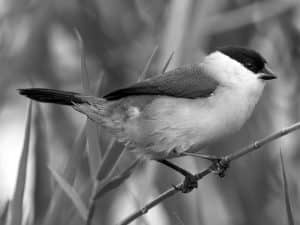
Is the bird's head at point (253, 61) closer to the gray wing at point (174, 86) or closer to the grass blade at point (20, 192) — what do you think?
the gray wing at point (174, 86)

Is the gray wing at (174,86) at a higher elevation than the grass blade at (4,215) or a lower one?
higher

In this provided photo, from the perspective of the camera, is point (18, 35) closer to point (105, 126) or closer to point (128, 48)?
point (128, 48)

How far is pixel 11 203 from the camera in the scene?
2.07m

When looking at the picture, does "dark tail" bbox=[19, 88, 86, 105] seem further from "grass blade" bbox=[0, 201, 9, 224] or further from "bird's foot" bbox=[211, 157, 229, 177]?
"bird's foot" bbox=[211, 157, 229, 177]

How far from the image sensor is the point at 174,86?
2.44m

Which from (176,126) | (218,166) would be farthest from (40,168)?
(218,166)

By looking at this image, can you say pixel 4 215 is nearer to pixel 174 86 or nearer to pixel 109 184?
pixel 109 184

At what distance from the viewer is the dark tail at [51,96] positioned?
2381 millimetres

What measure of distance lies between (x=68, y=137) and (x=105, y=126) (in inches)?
40.4

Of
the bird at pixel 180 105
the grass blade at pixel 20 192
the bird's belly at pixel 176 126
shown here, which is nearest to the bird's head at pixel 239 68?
the bird at pixel 180 105

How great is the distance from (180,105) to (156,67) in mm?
615

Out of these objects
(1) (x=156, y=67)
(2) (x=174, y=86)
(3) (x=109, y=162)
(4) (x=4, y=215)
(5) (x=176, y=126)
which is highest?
(1) (x=156, y=67)

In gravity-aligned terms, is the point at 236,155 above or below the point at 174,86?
below

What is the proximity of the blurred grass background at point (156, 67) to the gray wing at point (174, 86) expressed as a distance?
276 millimetres
